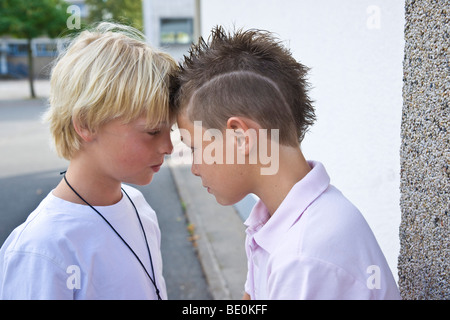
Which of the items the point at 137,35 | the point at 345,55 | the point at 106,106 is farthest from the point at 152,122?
the point at 345,55

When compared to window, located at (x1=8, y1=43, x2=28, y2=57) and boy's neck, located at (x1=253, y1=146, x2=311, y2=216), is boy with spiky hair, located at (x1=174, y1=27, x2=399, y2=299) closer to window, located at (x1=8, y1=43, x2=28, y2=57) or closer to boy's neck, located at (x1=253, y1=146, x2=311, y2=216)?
boy's neck, located at (x1=253, y1=146, x2=311, y2=216)

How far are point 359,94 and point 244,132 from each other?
4.34 ft

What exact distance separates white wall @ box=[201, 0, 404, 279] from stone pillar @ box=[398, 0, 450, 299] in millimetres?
471

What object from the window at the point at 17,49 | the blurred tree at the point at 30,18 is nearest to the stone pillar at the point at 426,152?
the blurred tree at the point at 30,18

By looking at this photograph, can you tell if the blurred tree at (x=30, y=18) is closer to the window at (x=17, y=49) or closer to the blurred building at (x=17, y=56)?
the blurred building at (x=17, y=56)

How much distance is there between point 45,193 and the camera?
19.1ft

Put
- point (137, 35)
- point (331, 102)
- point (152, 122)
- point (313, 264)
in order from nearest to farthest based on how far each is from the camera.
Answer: point (313, 264) < point (152, 122) < point (137, 35) < point (331, 102)

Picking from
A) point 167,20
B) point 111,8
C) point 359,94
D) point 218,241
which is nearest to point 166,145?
point 359,94

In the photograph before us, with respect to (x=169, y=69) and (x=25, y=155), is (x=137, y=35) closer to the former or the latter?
(x=169, y=69)

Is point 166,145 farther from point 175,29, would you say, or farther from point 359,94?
point 175,29

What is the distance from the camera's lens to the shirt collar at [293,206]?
1.09 meters

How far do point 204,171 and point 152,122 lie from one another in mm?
284

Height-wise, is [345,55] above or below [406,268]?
above
